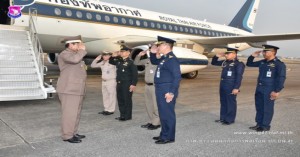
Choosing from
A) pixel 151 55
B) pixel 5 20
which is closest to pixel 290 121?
pixel 151 55

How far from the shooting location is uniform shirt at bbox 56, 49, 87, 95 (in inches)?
171

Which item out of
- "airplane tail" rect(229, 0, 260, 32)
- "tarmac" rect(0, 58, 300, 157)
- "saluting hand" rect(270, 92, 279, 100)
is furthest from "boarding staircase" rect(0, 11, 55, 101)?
"airplane tail" rect(229, 0, 260, 32)

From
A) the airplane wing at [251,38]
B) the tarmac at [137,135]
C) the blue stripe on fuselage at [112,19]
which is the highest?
the blue stripe on fuselage at [112,19]

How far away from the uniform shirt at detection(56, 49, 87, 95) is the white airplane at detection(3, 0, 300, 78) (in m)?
6.51

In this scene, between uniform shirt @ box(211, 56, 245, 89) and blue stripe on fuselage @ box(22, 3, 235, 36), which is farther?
blue stripe on fuselage @ box(22, 3, 235, 36)

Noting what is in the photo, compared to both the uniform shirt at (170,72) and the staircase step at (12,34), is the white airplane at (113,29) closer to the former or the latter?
the staircase step at (12,34)

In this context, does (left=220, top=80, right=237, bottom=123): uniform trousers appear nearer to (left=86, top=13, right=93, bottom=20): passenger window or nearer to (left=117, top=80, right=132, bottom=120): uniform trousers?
(left=117, top=80, right=132, bottom=120): uniform trousers

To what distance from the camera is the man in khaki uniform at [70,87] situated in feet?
14.4

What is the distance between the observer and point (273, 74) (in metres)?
5.28

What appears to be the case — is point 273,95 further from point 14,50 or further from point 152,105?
point 14,50

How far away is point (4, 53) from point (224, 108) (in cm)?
615

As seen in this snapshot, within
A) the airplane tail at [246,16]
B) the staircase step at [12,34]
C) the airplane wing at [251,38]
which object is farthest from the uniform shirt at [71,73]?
the airplane tail at [246,16]

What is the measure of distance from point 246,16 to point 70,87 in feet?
69.5

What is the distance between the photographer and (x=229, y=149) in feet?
13.7
